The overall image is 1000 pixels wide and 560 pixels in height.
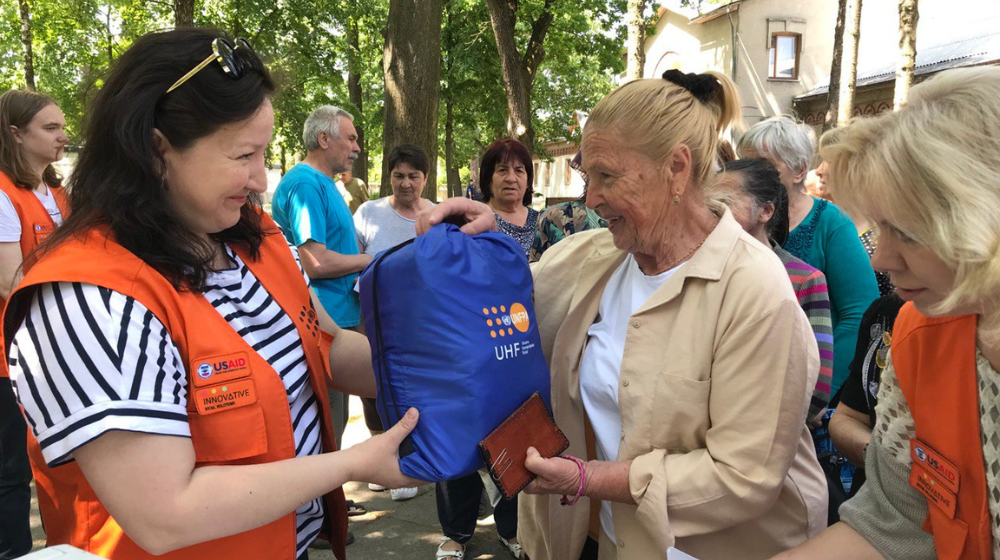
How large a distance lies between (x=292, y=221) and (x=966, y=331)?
3429 millimetres

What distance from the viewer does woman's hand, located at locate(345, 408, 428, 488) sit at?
141 centimetres

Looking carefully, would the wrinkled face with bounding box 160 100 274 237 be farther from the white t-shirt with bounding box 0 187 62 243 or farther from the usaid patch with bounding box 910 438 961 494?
the white t-shirt with bounding box 0 187 62 243

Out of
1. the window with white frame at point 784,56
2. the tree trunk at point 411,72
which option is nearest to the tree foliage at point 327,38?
the tree trunk at point 411,72

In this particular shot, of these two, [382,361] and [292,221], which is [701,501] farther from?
[292,221]

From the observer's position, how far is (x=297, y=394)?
1.55 metres

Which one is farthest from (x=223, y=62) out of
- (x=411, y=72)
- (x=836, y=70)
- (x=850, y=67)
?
(x=836, y=70)

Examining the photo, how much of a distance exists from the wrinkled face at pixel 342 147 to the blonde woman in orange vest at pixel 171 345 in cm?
274

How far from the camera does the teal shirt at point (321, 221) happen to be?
3824 millimetres

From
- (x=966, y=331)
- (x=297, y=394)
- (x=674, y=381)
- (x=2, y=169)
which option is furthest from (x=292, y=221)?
(x=966, y=331)

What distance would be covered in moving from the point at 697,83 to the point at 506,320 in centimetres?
84

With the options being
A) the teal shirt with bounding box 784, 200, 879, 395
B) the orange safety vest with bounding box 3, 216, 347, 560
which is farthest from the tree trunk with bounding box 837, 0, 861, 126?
the orange safety vest with bounding box 3, 216, 347, 560

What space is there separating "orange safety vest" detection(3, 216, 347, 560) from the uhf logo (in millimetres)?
493

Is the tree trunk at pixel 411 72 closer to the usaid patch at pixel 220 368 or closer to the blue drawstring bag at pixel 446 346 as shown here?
the blue drawstring bag at pixel 446 346

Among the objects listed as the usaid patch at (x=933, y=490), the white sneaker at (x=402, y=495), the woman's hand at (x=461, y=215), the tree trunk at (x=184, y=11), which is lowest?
the white sneaker at (x=402, y=495)
